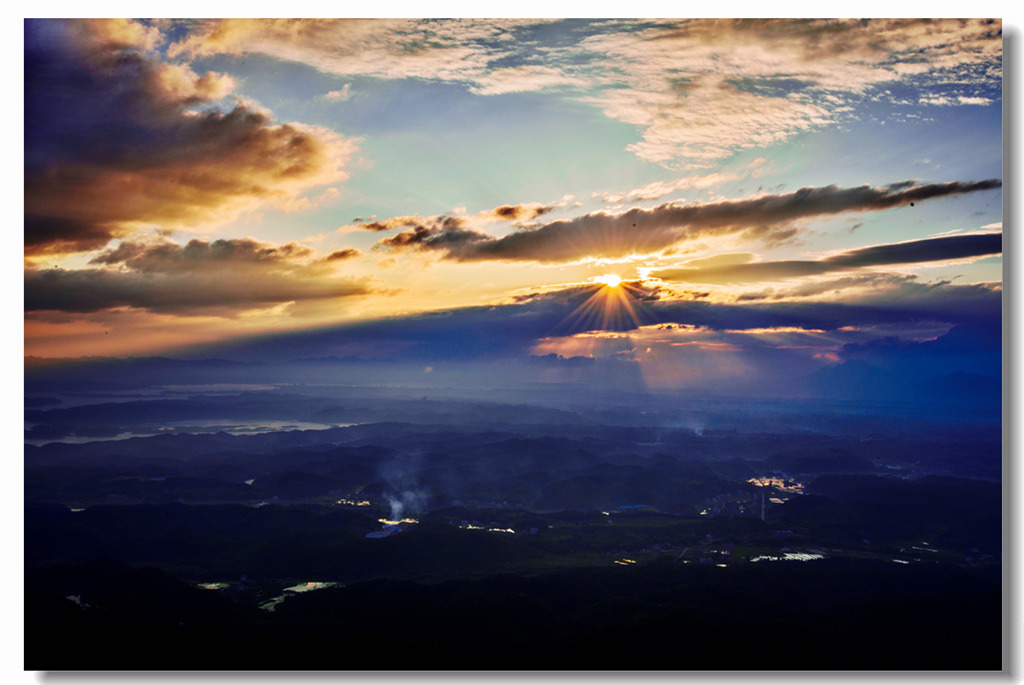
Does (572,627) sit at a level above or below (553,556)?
above

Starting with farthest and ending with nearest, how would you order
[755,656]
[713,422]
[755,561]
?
[713,422] < [755,561] < [755,656]

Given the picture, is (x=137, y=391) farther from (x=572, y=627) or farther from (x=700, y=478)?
(x=700, y=478)

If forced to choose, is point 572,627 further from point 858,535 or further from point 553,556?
point 858,535

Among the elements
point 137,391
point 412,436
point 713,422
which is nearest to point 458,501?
point 412,436

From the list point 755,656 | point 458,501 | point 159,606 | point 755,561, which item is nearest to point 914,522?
point 755,561

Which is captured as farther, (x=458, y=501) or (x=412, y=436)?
(x=412, y=436)

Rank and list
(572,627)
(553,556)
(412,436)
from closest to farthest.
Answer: (572,627)
(553,556)
(412,436)

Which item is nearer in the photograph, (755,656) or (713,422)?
(755,656)

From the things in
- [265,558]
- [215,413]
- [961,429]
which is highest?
[215,413]

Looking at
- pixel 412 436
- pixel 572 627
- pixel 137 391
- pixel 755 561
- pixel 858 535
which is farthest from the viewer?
pixel 412 436
